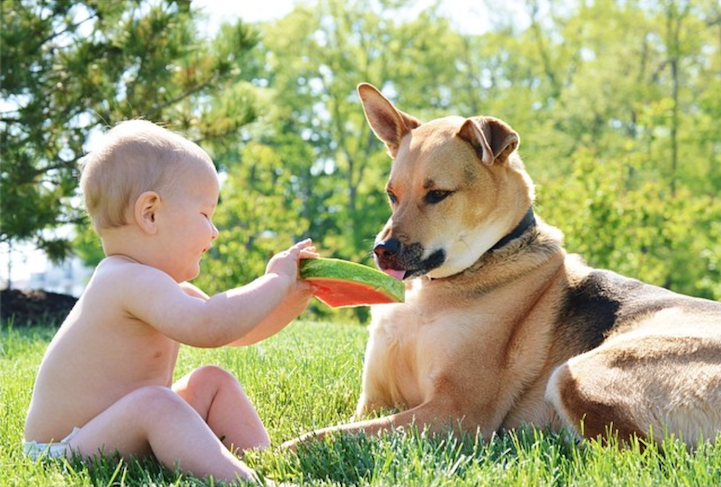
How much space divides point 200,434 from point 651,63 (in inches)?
1229

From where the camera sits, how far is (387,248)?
4289 mm

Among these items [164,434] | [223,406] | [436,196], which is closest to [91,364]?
[164,434]

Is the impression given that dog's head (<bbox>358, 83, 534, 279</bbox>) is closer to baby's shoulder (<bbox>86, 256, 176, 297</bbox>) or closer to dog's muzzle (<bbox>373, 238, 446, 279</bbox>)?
dog's muzzle (<bbox>373, 238, 446, 279</bbox>)

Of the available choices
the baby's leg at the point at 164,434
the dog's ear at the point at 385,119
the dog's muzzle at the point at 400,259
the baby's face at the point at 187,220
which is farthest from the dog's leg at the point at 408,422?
the dog's ear at the point at 385,119

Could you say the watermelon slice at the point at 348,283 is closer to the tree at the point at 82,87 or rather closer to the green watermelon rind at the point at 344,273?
the green watermelon rind at the point at 344,273

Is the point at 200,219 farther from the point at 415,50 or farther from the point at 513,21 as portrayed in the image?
the point at 513,21

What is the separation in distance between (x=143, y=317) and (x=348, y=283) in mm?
908

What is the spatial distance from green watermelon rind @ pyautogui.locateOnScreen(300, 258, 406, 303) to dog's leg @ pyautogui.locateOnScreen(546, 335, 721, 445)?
1.04m

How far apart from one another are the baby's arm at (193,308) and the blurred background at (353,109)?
4.90 metres

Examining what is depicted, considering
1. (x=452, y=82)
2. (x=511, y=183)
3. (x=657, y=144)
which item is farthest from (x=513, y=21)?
(x=511, y=183)

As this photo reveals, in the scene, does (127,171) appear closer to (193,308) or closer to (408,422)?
(193,308)

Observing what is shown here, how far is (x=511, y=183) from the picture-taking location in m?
4.58

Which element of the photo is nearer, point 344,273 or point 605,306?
point 344,273

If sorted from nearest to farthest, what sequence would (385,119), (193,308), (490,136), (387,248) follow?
1. (193,308)
2. (387,248)
3. (490,136)
4. (385,119)
